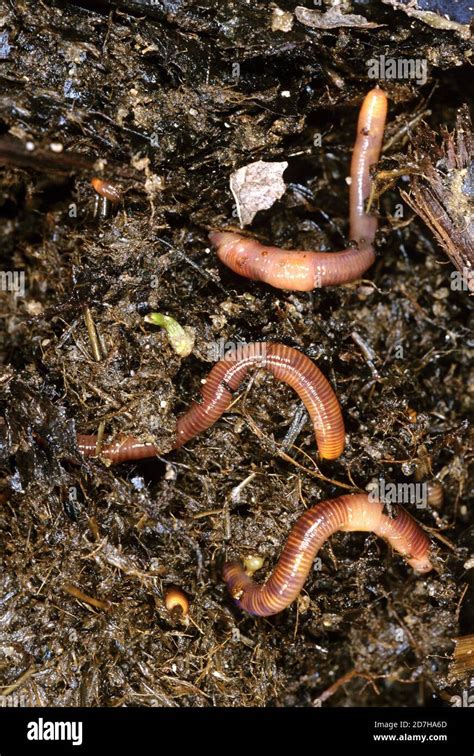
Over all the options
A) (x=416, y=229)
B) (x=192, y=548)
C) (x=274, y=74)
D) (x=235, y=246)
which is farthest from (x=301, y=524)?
(x=274, y=74)

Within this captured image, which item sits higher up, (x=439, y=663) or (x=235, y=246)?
(x=235, y=246)

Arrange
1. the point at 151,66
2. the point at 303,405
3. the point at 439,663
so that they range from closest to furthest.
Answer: the point at 151,66 < the point at 303,405 < the point at 439,663

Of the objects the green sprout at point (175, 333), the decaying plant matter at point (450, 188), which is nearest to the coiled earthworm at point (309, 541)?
the green sprout at point (175, 333)

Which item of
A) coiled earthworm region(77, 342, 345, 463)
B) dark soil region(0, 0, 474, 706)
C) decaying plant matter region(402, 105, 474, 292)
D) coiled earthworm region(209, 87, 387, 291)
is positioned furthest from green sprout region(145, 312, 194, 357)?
decaying plant matter region(402, 105, 474, 292)

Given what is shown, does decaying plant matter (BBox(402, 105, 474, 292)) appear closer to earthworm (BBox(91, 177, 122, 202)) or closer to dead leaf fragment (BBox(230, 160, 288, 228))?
dead leaf fragment (BBox(230, 160, 288, 228))

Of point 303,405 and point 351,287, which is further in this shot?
point 351,287

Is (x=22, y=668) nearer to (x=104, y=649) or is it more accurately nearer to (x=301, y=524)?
(x=104, y=649)
